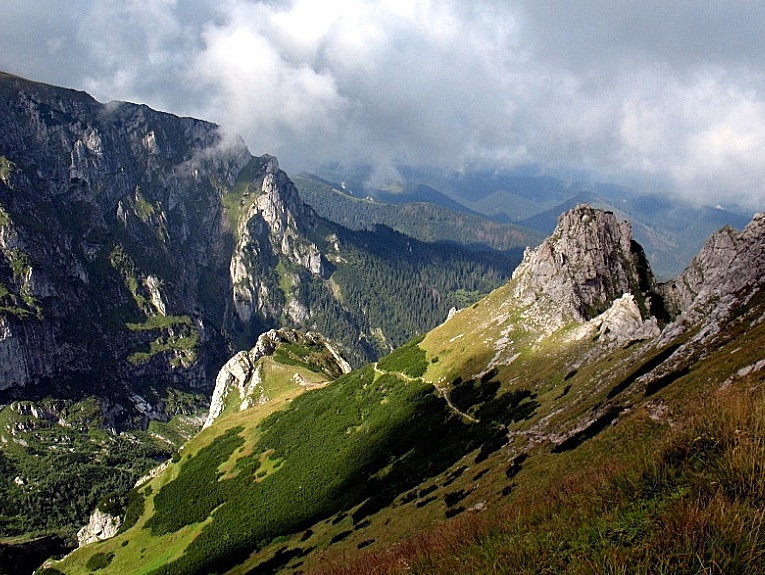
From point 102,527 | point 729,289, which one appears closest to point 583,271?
point 729,289

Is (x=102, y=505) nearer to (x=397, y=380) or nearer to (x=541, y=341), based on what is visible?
(x=397, y=380)

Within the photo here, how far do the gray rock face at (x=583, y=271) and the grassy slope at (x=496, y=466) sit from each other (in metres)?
7.48

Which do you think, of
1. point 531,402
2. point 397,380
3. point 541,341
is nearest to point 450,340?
point 397,380

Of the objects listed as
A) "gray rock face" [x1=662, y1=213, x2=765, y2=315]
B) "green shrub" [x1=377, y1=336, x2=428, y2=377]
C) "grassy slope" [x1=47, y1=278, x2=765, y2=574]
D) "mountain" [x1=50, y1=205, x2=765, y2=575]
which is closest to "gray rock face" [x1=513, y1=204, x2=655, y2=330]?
"mountain" [x1=50, y1=205, x2=765, y2=575]

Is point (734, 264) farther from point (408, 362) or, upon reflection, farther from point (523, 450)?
point (408, 362)

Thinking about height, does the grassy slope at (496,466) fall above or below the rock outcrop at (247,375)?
below

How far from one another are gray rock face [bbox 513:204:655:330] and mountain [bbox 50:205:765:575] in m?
0.39

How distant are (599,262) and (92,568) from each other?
109 metres

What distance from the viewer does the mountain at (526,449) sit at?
733cm

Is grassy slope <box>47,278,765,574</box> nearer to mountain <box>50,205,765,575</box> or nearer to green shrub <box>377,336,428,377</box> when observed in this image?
mountain <box>50,205,765,575</box>

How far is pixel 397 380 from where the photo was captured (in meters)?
108

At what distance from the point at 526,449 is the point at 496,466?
334cm

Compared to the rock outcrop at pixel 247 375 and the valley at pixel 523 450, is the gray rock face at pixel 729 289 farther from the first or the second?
the rock outcrop at pixel 247 375

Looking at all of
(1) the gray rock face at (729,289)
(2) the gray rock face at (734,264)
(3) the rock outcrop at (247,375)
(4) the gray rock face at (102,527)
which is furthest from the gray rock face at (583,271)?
(4) the gray rock face at (102,527)
